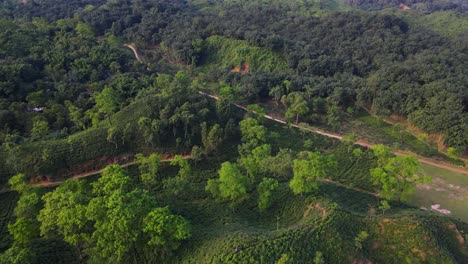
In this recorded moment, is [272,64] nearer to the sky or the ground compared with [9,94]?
nearer to the ground

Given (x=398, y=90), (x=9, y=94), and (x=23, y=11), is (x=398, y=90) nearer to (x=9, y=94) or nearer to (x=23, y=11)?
(x=9, y=94)

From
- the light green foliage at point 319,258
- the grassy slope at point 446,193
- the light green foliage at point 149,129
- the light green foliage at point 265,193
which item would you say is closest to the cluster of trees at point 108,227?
the light green foliage at point 265,193

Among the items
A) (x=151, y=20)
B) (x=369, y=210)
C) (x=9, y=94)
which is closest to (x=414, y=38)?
(x=369, y=210)

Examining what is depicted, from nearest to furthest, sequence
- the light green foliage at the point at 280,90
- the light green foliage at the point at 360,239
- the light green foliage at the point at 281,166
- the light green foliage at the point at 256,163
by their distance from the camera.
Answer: the light green foliage at the point at 360,239
the light green foliage at the point at 256,163
the light green foliage at the point at 281,166
the light green foliage at the point at 280,90

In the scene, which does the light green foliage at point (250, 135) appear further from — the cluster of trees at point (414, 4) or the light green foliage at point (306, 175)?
the cluster of trees at point (414, 4)

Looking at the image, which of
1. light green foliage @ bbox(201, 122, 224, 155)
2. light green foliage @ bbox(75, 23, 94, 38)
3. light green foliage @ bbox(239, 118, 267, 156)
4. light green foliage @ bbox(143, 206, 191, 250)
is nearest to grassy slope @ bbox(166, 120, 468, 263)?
light green foliage @ bbox(143, 206, 191, 250)

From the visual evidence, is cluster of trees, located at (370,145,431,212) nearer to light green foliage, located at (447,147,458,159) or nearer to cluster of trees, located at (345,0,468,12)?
light green foliage, located at (447,147,458,159)
